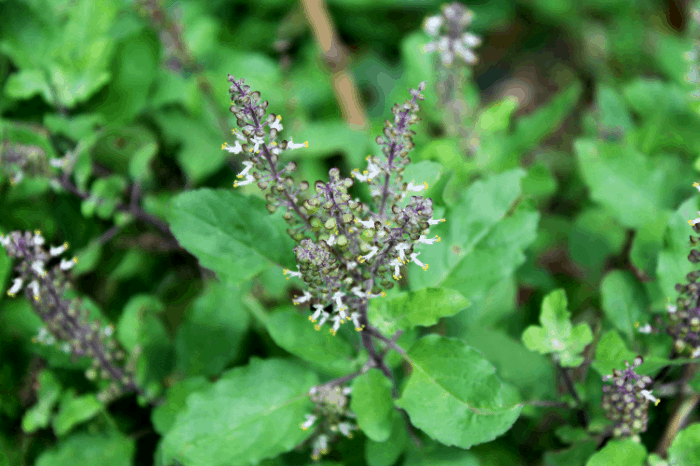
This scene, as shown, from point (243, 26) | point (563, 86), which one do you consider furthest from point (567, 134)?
point (243, 26)

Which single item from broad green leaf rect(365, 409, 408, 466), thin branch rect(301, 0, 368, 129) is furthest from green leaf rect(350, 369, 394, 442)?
thin branch rect(301, 0, 368, 129)

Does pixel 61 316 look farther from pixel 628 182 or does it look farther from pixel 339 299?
pixel 628 182

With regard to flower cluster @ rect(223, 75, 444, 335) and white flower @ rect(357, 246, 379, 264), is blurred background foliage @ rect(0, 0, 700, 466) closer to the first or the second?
flower cluster @ rect(223, 75, 444, 335)

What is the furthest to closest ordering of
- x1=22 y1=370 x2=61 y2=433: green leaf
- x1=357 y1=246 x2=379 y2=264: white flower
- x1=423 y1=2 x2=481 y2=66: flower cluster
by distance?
x1=423 y1=2 x2=481 y2=66: flower cluster → x1=22 y1=370 x2=61 y2=433: green leaf → x1=357 y1=246 x2=379 y2=264: white flower

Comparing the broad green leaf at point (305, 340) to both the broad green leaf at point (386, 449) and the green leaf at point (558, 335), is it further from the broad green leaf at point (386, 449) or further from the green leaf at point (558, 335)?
the green leaf at point (558, 335)

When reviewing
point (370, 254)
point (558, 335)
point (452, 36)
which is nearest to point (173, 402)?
point (370, 254)

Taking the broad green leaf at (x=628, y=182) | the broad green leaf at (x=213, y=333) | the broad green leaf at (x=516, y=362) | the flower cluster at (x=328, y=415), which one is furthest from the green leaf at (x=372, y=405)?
the broad green leaf at (x=628, y=182)

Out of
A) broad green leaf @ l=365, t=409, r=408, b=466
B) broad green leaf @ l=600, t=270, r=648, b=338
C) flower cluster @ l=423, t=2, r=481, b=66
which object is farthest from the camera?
flower cluster @ l=423, t=2, r=481, b=66
